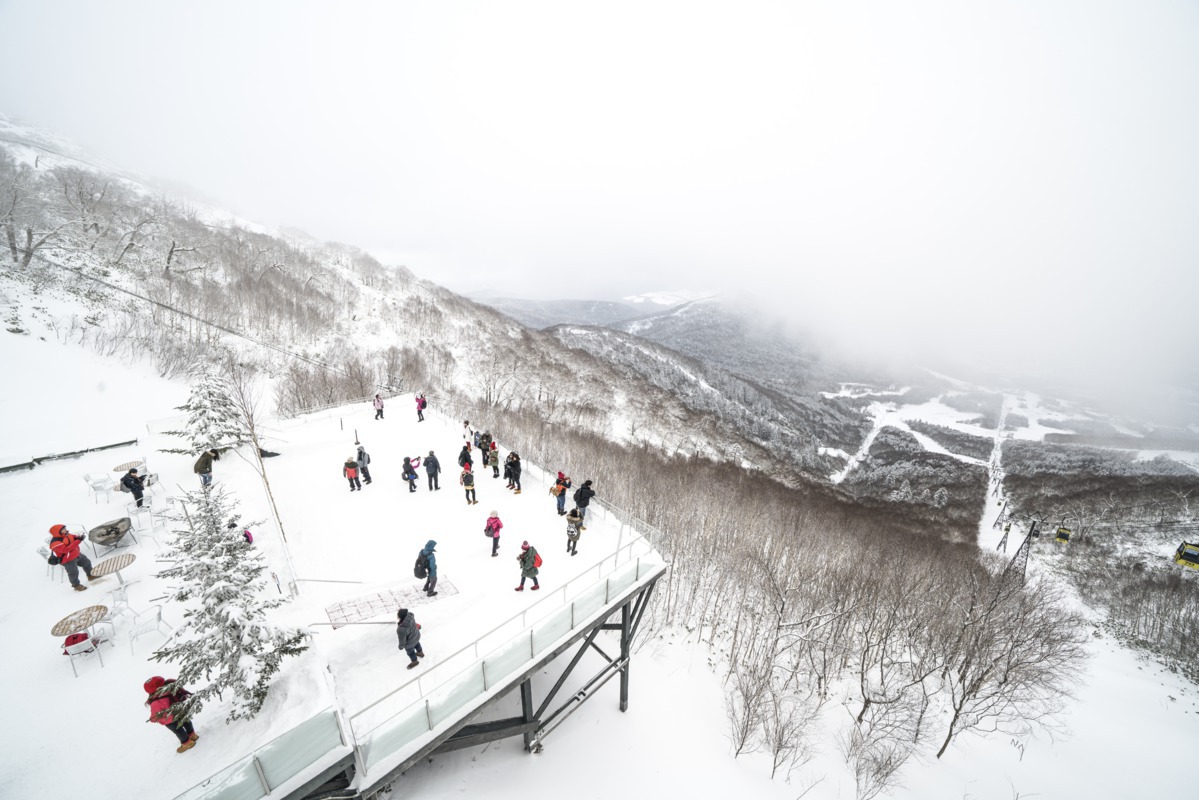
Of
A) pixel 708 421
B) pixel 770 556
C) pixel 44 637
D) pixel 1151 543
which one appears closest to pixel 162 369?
pixel 44 637

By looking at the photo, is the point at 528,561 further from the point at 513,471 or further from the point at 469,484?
the point at 513,471

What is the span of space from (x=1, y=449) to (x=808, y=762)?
3400 centimetres

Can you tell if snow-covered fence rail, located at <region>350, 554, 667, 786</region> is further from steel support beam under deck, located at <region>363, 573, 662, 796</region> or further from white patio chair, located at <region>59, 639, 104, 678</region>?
white patio chair, located at <region>59, 639, 104, 678</region>

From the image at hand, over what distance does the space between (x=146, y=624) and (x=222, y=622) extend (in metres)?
4.85

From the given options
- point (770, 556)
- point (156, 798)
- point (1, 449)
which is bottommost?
point (770, 556)

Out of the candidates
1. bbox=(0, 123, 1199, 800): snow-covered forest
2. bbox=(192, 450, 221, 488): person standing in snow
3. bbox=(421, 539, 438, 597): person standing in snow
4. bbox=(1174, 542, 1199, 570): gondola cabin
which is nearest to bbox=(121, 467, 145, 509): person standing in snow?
bbox=(192, 450, 221, 488): person standing in snow

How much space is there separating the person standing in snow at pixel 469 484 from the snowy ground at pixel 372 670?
1.35 feet

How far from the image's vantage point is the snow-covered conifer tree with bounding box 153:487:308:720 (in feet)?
21.6

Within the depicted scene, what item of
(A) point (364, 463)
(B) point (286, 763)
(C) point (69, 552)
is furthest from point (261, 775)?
(A) point (364, 463)

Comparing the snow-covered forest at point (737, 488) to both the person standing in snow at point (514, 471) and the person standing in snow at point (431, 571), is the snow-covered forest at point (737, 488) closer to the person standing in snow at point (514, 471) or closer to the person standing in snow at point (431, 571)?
the person standing in snow at point (431, 571)

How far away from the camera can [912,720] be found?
61.9 feet

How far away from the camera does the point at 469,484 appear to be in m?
14.7

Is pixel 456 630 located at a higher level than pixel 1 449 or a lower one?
lower

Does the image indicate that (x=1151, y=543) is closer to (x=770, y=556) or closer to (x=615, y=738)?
(x=770, y=556)
